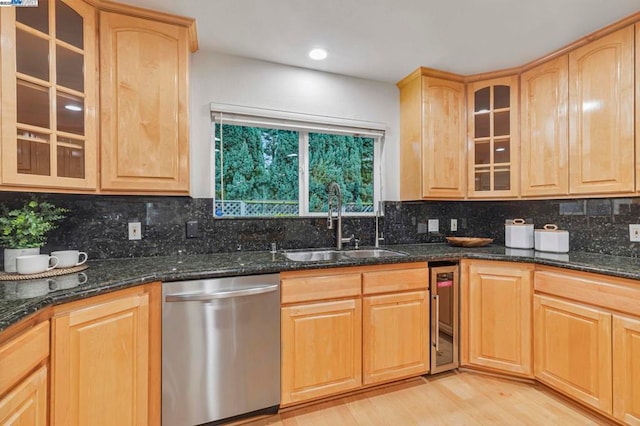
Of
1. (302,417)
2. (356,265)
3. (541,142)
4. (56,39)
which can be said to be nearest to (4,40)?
(56,39)

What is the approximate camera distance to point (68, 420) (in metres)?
1.26

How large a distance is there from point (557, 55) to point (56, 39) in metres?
3.10

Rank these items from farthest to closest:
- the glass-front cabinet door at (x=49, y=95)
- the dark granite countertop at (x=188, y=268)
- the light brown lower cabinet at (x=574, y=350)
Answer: the light brown lower cabinet at (x=574, y=350)
the glass-front cabinet door at (x=49, y=95)
the dark granite countertop at (x=188, y=268)

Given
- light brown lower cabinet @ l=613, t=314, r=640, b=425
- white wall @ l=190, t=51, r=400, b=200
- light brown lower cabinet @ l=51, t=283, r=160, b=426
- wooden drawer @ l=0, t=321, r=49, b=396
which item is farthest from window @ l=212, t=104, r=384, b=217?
light brown lower cabinet @ l=613, t=314, r=640, b=425

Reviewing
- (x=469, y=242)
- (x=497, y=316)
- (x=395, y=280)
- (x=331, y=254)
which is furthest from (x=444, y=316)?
(x=331, y=254)

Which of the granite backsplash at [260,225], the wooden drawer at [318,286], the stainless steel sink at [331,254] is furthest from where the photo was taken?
the stainless steel sink at [331,254]

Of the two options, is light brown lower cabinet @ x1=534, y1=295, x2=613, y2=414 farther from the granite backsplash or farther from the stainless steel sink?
the stainless steel sink

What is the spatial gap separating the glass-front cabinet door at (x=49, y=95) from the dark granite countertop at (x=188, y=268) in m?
0.48

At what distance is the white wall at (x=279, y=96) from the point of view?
2230mm

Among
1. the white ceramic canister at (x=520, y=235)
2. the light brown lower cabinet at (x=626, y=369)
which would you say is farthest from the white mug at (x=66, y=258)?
the white ceramic canister at (x=520, y=235)

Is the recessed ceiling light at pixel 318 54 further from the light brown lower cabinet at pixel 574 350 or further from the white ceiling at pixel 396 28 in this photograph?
the light brown lower cabinet at pixel 574 350

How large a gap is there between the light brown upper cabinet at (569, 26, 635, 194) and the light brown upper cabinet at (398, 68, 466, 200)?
744 millimetres

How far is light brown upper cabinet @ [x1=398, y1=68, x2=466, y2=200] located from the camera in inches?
100

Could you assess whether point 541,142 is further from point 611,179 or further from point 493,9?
point 493,9
